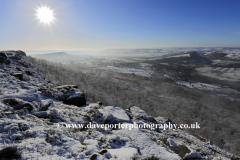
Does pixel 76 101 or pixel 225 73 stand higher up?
pixel 76 101

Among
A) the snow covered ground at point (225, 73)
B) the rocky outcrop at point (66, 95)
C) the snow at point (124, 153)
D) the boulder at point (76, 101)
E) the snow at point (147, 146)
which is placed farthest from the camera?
the snow covered ground at point (225, 73)

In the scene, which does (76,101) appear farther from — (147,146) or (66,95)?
(147,146)

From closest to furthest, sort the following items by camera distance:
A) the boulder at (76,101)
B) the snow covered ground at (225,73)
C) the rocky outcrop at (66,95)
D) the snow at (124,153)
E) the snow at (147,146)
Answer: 1. the snow at (124,153)
2. the snow at (147,146)
3. the rocky outcrop at (66,95)
4. the boulder at (76,101)
5. the snow covered ground at (225,73)

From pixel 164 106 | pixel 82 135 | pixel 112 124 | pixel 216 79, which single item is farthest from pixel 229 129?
pixel 216 79

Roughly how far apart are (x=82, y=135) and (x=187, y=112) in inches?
2591

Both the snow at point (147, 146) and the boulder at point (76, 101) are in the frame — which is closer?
the snow at point (147, 146)

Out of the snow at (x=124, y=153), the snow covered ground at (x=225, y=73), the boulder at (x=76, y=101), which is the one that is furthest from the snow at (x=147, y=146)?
the snow covered ground at (x=225, y=73)

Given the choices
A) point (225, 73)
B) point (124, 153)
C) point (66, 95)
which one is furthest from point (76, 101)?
point (225, 73)

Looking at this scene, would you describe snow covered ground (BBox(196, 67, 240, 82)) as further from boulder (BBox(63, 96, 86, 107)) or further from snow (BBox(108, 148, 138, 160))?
snow (BBox(108, 148, 138, 160))

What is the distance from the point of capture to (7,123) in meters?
6.59

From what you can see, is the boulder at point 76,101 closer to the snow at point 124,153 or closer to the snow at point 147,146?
the snow at point 147,146

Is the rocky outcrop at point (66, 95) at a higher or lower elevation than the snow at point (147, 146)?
higher

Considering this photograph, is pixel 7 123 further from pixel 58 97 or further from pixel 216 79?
pixel 216 79

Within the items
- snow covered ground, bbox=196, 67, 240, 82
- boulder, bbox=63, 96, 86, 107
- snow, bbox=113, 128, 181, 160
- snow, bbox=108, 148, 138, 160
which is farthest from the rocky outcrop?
snow covered ground, bbox=196, 67, 240, 82
